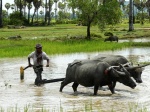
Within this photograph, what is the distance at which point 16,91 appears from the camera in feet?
42.8

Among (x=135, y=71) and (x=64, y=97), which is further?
(x=135, y=71)

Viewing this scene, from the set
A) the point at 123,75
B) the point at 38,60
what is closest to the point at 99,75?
the point at 123,75

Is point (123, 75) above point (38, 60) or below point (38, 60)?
below

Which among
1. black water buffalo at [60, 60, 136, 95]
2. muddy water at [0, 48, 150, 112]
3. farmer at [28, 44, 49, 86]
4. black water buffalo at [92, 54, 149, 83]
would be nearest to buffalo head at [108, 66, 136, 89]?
black water buffalo at [60, 60, 136, 95]

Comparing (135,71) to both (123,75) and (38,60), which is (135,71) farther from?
(38,60)

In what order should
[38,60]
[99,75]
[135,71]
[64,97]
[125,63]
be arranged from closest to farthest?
1. [99,75]
2. [64,97]
3. [135,71]
4. [125,63]
5. [38,60]

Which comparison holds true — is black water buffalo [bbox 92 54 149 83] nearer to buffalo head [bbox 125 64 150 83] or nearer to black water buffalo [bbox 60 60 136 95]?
buffalo head [bbox 125 64 150 83]

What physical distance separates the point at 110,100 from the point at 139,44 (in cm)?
2035

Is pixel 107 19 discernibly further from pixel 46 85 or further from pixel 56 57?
pixel 46 85

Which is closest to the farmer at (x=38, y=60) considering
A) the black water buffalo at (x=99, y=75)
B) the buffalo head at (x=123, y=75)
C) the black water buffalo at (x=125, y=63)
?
the black water buffalo at (x=125, y=63)

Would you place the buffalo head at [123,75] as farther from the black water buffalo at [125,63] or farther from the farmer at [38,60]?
the farmer at [38,60]

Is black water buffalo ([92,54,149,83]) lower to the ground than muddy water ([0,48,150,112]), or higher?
higher

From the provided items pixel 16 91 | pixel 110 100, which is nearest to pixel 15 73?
pixel 16 91

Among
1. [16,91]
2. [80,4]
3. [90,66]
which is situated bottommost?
[16,91]
